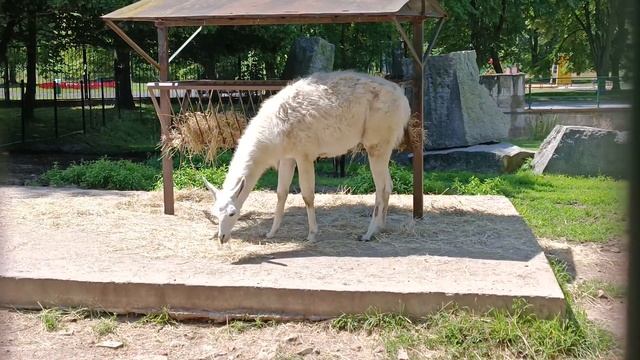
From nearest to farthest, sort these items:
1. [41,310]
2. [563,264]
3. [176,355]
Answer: [176,355]
[41,310]
[563,264]

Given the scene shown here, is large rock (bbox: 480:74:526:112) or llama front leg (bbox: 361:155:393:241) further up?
large rock (bbox: 480:74:526:112)

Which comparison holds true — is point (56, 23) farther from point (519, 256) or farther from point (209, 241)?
point (519, 256)

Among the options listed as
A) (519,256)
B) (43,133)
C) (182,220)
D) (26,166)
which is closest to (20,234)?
(182,220)

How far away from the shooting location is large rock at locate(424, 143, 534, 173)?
42.7ft

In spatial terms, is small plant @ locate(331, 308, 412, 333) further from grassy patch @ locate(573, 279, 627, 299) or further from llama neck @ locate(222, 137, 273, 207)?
llama neck @ locate(222, 137, 273, 207)

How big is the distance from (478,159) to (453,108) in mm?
1177

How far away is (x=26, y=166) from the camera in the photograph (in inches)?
559

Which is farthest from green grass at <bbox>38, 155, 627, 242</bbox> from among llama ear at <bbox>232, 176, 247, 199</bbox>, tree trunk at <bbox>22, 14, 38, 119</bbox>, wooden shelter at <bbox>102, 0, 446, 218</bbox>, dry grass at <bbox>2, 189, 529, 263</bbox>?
tree trunk at <bbox>22, 14, 38, 119</bbox>

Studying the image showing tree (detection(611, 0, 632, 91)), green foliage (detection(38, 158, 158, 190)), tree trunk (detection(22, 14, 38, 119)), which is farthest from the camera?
tree trunk (detection(22, 14, 38, 119))

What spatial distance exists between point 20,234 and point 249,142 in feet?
8.61

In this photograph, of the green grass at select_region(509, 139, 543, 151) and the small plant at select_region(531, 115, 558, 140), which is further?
the small plant at select_region(531, 115, 558, 140)

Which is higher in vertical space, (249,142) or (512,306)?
(249,142)

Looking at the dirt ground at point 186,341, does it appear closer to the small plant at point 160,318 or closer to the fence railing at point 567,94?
the small plant at point 160,318

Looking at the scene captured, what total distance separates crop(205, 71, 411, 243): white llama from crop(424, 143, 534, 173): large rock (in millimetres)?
5772
